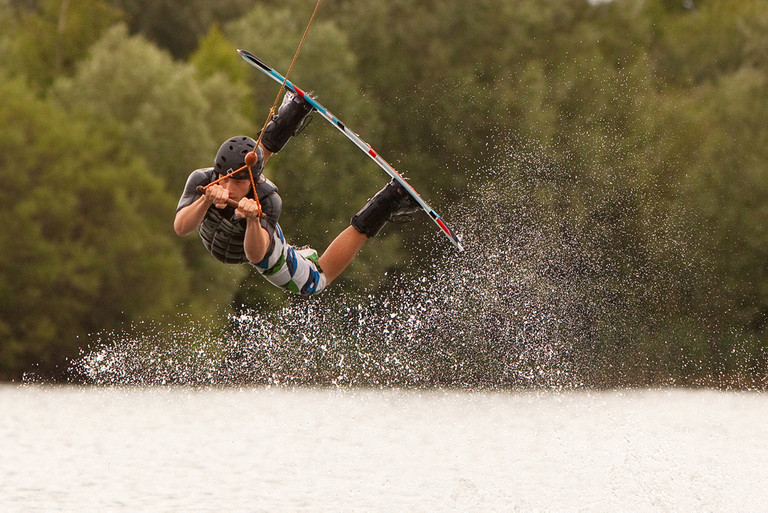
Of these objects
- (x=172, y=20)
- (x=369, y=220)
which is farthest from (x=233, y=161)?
(x=172, y=20)

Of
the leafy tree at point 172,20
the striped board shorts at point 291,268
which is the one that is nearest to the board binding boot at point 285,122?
the striped board shorts at point 291,268

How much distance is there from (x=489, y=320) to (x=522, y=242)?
299 centimetres

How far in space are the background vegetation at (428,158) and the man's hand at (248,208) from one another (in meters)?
16.2

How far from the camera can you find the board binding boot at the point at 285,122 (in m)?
7.75

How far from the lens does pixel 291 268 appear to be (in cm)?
772

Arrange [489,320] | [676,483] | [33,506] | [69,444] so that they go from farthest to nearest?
1. [489,320]
2. [69,444]
3. [676,483]
4. [33,506]

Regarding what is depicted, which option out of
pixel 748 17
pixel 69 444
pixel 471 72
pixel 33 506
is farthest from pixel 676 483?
pixel 748 17

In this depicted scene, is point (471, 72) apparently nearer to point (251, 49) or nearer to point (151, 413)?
point (251, 49)

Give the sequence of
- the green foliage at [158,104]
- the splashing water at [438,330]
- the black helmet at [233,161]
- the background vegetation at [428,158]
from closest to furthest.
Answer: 1. the black helmet at [233,161]
2. the background vegetation at [428,158]
3. the green foliage at [158,104]
4. the splashing water at [438,330]

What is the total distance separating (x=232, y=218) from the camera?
7082 millimetres

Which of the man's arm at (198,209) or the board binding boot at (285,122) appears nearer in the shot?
the man's arm at (198,209)

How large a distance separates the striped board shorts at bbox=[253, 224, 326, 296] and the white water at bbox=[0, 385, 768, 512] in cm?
507

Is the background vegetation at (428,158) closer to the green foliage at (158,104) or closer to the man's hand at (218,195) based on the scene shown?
the green foliage at (158,104)

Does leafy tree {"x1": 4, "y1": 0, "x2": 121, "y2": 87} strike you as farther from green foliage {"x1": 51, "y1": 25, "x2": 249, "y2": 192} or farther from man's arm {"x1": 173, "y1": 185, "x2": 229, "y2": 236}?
man's arm {"x1": 173, "y1": 185, "x2": 229, "y2": 236}
